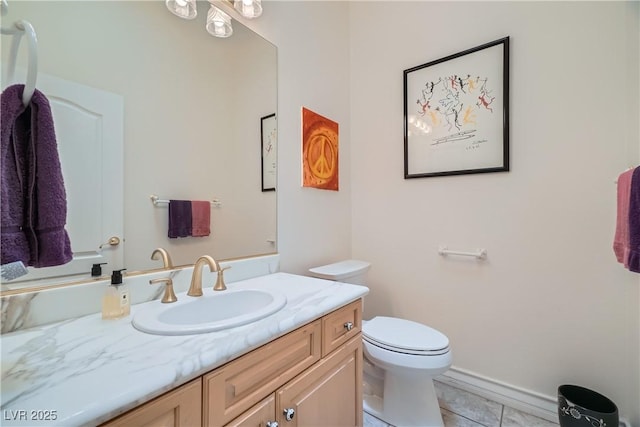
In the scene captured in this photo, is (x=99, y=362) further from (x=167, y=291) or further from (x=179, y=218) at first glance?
(x=179, y=218)

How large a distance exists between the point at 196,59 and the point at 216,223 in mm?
730

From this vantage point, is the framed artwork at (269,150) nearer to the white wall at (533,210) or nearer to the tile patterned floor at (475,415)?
Answer: the white wall at (533,210)

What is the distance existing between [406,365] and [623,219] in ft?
3.38

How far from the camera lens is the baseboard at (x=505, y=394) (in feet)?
4.60

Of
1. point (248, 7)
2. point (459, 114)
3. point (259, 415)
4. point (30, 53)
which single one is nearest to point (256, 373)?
point (259, 415)

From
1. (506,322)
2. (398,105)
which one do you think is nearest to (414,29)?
(398,105)

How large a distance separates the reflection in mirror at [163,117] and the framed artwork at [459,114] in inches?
38.1

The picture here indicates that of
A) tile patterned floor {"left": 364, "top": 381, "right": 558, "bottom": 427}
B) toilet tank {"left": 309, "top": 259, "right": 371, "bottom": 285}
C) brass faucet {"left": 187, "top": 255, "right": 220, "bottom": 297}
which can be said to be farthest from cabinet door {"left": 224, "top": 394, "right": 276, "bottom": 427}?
tile patterned floor {"left": 364, "top": 381, "right": 558, "bottom": 427}

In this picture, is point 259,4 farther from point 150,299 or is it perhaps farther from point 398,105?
point 150,299

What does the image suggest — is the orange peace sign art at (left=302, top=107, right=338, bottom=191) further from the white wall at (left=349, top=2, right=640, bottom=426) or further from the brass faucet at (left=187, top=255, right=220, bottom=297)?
the brass faucet at (left=187, top=255, right=220, bottom=297)

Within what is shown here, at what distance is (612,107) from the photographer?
1268mm

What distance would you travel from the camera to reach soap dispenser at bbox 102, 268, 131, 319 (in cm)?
81

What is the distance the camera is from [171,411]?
21.5 inches

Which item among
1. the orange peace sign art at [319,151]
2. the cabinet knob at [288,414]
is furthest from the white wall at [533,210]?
the cabinet knob at [288,414]
